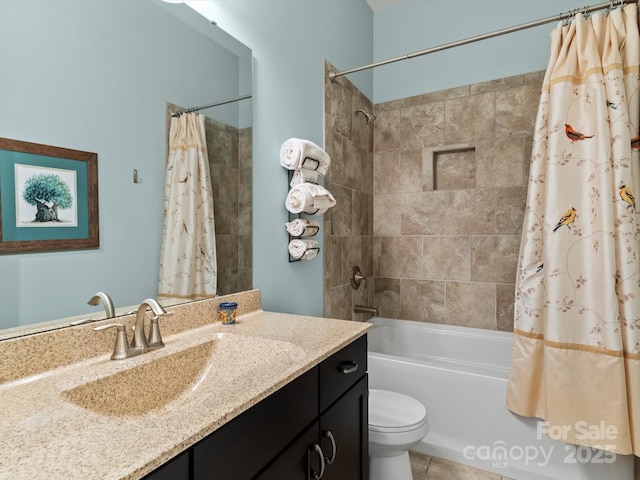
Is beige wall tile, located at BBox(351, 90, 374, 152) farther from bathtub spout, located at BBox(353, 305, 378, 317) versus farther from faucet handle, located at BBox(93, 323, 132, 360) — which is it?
faucet handle, located at BBox(93, 323, 132, 360)

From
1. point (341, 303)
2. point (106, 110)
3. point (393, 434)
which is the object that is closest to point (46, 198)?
point (106, 110)

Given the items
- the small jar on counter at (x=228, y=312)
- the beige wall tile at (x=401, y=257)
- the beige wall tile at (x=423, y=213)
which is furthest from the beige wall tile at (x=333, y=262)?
the small jar on counter at (x=228, y=312)

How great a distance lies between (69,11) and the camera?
92 centimetres

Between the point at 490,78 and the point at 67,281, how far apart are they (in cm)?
265

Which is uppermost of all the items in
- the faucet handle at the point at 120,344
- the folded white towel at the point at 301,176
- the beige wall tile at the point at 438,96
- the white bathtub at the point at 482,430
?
the beige wall tile at the point at 438,96

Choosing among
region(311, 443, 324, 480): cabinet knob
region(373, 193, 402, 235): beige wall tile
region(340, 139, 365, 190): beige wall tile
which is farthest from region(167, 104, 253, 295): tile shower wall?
region(373, 193, 402, 235): beige wall tile

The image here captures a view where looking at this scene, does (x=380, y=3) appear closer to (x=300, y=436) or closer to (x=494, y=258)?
(x=494, y=258)

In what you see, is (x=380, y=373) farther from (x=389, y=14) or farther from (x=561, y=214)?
(x=389, y=14)

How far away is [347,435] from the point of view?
1169 millimetres

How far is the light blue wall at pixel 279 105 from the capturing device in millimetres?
1579

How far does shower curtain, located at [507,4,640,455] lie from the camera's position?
1.50 meters

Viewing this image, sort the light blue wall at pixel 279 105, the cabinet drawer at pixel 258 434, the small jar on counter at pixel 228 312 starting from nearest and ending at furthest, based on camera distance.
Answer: the cabinet drawer at pixel 258 434 → the small jar on counter at pixel 228 312 → the light blue wall at pixel 279 105

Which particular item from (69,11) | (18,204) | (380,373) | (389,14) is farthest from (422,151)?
(18,204)

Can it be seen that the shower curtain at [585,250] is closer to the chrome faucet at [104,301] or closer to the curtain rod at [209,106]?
the curtain rod at [209,106]
